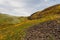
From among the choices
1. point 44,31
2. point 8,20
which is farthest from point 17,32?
point 8,20

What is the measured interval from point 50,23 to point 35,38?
8.32 m

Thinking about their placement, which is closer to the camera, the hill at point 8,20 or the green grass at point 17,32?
the green grass at point 17,32

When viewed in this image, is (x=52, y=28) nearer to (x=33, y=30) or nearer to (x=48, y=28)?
(x=48, y=28)

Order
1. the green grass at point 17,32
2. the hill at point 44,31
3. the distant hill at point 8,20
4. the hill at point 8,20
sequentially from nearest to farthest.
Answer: the hill at point 44,31, the green grass at point 17,32, the hill at point 8,20, the distant hill at point 8,20

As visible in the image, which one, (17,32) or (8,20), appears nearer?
(17,32)

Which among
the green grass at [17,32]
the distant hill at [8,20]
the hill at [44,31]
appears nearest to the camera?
the hill at [44,31]

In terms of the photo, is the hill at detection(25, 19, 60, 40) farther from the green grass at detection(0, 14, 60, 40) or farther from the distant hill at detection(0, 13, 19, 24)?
the distant hill at detection(0, 13, 19, 24)

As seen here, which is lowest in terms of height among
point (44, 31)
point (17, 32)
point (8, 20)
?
point (17, 32)

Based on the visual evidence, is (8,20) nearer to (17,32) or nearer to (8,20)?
(8,20)

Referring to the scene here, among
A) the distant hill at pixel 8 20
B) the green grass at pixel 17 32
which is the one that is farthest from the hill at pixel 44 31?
the distant hill at pixel 8 20

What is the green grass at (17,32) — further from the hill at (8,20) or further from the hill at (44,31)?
the hill at (8,20)

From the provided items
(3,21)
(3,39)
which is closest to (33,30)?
(3,39)

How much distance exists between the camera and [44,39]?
4131 centimetres

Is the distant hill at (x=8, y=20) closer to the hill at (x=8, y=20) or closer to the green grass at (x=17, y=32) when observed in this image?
the hill at (x=8, y=20)
